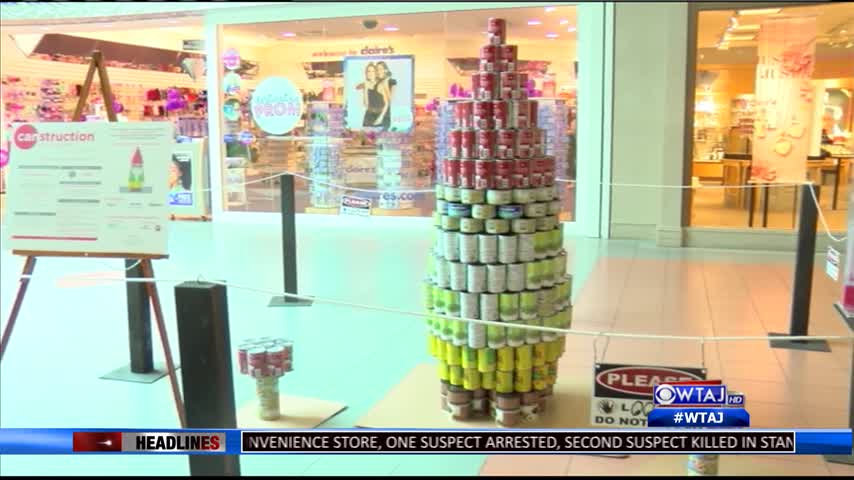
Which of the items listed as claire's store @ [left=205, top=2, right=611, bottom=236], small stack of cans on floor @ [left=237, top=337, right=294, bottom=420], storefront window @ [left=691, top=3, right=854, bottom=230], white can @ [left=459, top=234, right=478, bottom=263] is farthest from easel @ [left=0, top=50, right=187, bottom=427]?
storefront window @ [left=691, top=3, right=854, bottom=230]

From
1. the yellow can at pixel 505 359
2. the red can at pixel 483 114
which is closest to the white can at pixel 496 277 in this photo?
the yellow can at pixel 505 359

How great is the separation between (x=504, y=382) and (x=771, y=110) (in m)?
6.85

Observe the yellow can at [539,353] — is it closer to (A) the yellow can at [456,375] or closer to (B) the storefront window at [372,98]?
(A) the yellow can at [456,375]

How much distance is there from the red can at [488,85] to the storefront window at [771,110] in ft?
19.8

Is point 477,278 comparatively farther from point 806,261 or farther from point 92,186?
point 806,261

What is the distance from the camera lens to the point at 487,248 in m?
3.58

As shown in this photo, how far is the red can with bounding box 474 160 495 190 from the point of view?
3.63 metres

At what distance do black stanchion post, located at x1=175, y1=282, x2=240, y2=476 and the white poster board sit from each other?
1.21 m

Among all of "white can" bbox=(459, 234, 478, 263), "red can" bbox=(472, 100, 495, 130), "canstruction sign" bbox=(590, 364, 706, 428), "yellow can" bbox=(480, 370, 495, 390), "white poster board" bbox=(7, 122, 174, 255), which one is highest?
"red can" bbox=(472, 100, 495, 130)

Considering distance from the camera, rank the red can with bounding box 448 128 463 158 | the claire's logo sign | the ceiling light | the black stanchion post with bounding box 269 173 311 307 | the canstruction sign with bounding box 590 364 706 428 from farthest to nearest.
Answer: the ceiling light, the black stanchion post with bounding box 269 173 311 307, the red can with bounding box 448 128 463 158, the claire's logo sign, the canstruction sign with bounding box 590 364 706 428

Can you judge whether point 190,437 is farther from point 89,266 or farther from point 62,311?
point 89,266

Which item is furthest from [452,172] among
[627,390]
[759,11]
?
[759,11]

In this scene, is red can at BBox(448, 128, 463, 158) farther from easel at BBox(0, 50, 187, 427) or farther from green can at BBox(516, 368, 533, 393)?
easel at BBox(0, 50, 187, 427)

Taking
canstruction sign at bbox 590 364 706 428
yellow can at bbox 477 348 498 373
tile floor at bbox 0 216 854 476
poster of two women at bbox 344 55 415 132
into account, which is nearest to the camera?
canstruction sign at bbox 590 364 706 428
